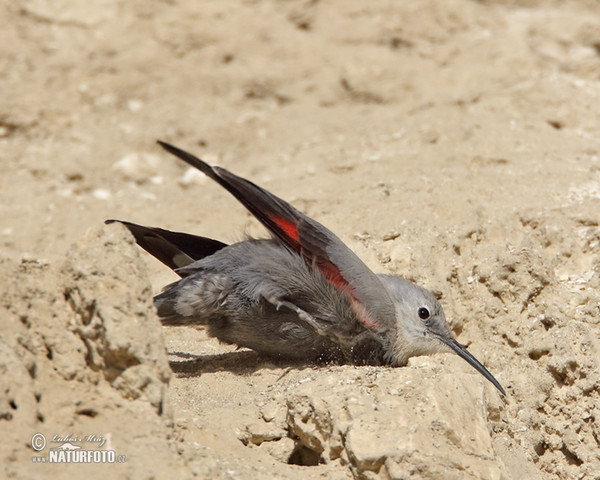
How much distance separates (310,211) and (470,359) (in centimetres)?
150

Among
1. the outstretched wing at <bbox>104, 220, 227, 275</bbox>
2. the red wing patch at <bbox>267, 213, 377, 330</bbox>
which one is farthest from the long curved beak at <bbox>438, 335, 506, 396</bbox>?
the outstretched wing at <bbox>104, 220, 227, 275</bbox>

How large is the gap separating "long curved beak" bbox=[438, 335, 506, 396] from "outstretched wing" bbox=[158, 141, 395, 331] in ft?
1.12

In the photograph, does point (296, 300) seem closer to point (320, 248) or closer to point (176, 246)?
point (320, 248)

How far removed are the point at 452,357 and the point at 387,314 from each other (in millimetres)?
384

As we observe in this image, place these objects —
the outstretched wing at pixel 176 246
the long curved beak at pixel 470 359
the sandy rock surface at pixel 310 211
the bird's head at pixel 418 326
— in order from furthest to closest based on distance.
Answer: the outstretched wing at pixel 176 246
the bird's head at pixel 418 326
the long curved beak at pixel 470 359
the sandy rock surface at pixel 310 211

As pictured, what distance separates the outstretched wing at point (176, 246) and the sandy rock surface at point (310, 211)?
0.45 meters

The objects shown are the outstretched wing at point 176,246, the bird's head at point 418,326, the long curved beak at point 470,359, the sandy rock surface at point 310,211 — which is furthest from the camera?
the outstretched wing at point 176,246

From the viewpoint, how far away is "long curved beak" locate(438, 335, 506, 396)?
3.51 meters

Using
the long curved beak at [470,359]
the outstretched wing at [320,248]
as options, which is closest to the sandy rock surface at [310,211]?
the long curved beak at [470,359]

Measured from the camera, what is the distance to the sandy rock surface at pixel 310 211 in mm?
2434

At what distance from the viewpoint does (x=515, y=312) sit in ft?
12.8

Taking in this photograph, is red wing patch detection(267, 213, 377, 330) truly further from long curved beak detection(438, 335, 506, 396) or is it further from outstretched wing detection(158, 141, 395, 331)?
long curved beak detection(438, 335, 506, 396)

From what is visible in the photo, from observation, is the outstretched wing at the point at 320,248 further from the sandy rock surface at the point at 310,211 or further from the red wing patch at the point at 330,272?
the sandy rock surface at the point at 310,211

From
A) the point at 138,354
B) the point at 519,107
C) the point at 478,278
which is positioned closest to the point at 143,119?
the point at 519,107
